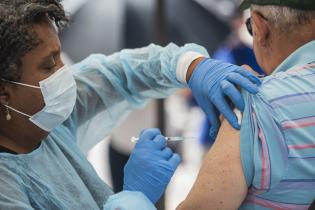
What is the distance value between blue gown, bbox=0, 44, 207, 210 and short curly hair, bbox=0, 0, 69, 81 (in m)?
0.24

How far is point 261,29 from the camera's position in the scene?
1254 mm

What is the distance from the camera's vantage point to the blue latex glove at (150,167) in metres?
1.40

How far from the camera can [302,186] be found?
1.17 meters

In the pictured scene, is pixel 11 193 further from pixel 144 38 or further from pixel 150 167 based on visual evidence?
pixel 144 38

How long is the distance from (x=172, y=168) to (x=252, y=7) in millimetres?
474

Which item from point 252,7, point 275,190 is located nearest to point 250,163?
point 275,190

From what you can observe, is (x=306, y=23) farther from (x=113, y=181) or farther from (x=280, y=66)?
(x=113, y=181)

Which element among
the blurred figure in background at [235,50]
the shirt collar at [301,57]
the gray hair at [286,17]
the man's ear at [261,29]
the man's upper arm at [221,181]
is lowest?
the blurred figure in background at [235,50]

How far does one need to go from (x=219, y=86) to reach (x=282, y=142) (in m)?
0.24

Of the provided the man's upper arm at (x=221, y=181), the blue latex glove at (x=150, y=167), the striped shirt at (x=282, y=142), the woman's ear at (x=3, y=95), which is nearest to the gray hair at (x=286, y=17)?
the striped shirt at (x=282, y=142)

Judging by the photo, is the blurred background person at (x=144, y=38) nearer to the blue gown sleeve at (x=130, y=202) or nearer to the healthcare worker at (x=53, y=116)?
the healthcare worker at (x=53, y=116)

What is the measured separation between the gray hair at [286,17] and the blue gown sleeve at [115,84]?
0.54m

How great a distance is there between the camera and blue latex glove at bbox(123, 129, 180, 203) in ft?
4.59

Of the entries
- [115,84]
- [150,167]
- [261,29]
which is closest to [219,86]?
[261,29]
